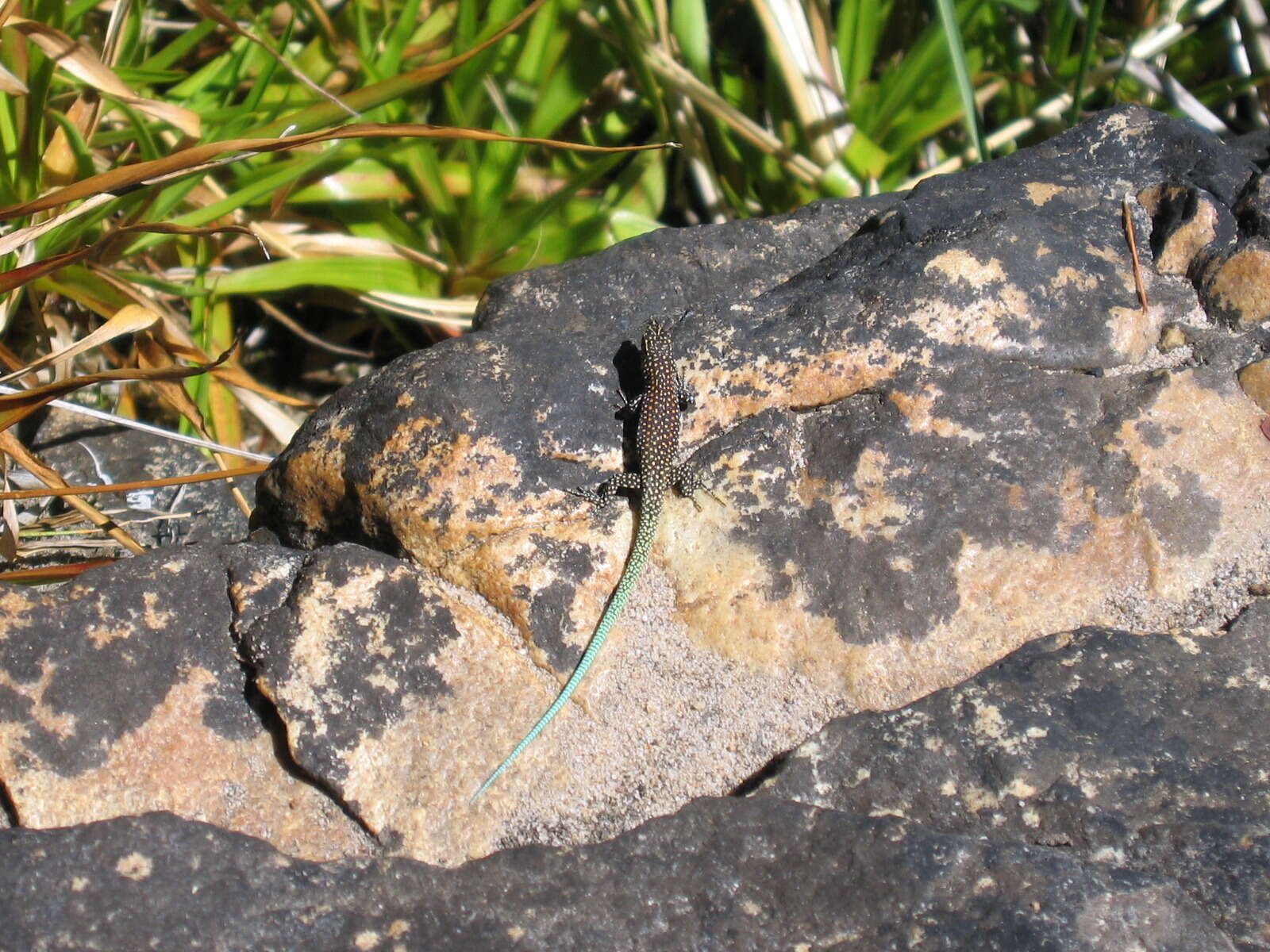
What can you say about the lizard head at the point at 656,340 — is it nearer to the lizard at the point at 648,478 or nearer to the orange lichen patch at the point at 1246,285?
the lizard at the point at 648,478

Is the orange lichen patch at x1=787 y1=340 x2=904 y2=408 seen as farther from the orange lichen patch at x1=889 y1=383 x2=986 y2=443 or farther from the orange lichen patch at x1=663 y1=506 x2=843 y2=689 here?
the orange lichen patch at x1=663 y1=506 x2=843 y2=689

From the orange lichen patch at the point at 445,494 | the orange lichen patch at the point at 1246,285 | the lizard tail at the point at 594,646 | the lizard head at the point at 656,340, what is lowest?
the orange lichen patch at the point at 1246,285

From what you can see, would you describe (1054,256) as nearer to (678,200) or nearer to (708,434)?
(708,434)

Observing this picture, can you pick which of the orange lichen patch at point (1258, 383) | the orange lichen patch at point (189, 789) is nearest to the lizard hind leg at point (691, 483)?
the orange lichen patch at point (189, 789)

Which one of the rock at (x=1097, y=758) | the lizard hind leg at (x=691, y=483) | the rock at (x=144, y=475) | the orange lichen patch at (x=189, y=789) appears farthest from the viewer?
the rock at (x=144, y=475)

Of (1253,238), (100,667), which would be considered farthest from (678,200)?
(100,667)

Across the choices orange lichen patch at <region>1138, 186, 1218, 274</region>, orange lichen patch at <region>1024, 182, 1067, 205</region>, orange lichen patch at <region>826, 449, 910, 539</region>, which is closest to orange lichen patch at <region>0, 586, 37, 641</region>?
orange lichen patch at <region>826, 449, 910, 539</region>

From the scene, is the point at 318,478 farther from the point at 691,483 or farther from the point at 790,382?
the point at 790,382
